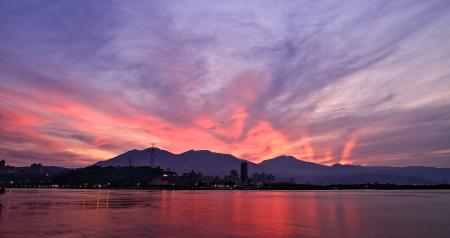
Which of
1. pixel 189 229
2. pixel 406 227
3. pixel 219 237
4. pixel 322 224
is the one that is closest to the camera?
pixel 219 237

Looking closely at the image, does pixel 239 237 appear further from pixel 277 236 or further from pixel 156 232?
pixel 156 232

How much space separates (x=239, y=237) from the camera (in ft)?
144

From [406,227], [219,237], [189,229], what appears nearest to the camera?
[219,237]

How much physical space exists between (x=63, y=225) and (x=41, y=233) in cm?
799

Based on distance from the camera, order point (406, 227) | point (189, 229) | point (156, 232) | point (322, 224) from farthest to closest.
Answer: point (322, 224) < point (406, 227) < point (189, 229) < point (156, 232)

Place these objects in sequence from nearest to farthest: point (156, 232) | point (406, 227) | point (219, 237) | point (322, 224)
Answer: point (219, 237), point (156, 232), point (406, 227), point (322, 224)

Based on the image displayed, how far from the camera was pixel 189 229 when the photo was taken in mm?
49594

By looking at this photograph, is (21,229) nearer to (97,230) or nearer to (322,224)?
(97,230)

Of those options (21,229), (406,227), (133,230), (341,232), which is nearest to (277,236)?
(341,232)

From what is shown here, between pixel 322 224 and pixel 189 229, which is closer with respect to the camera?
pixel 189 229

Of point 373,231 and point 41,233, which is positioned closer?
point 41,233

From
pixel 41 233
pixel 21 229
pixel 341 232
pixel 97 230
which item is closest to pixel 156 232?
pixel 97 230

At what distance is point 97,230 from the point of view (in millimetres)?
47344

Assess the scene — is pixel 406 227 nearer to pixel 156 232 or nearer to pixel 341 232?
pixel 341 232
